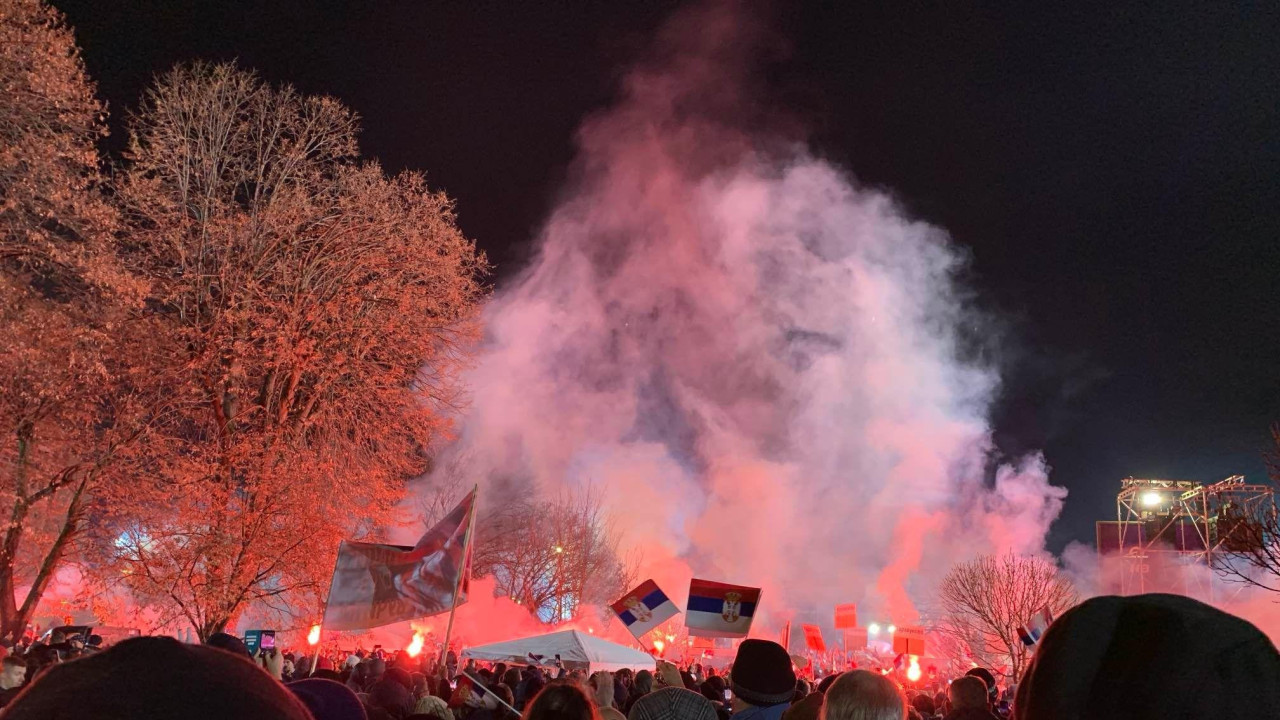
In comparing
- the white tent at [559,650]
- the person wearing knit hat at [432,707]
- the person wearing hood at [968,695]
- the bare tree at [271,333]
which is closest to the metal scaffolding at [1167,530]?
the white tent at [559,650]

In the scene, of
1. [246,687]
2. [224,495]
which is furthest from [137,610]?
[246,687]

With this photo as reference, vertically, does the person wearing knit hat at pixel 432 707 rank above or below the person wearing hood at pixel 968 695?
below

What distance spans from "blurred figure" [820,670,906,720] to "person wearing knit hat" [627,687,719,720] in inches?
70.5

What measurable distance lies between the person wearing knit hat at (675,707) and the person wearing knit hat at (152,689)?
4.76 metres

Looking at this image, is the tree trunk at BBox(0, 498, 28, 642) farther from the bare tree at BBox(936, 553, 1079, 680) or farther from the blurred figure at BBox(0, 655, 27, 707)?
the bare tree at BBox(936, 553, 1079, 680)

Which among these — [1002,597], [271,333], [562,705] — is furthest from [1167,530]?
[562,705]

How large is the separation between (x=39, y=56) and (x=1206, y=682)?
739 inches

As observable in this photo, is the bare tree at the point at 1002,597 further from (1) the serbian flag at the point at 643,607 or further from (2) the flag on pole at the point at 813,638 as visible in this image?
(1) the serbian flag at the point at 643,607

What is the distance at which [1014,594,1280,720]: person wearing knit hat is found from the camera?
1.56 m

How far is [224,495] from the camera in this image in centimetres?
2025

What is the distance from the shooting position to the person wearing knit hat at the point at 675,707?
567cm

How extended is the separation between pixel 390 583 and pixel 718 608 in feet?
24.3

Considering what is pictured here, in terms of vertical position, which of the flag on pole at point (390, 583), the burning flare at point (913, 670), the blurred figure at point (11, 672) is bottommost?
the blurred figure at point (11, 672)

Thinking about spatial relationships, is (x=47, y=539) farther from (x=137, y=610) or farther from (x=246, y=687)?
(x=246, y=687)
